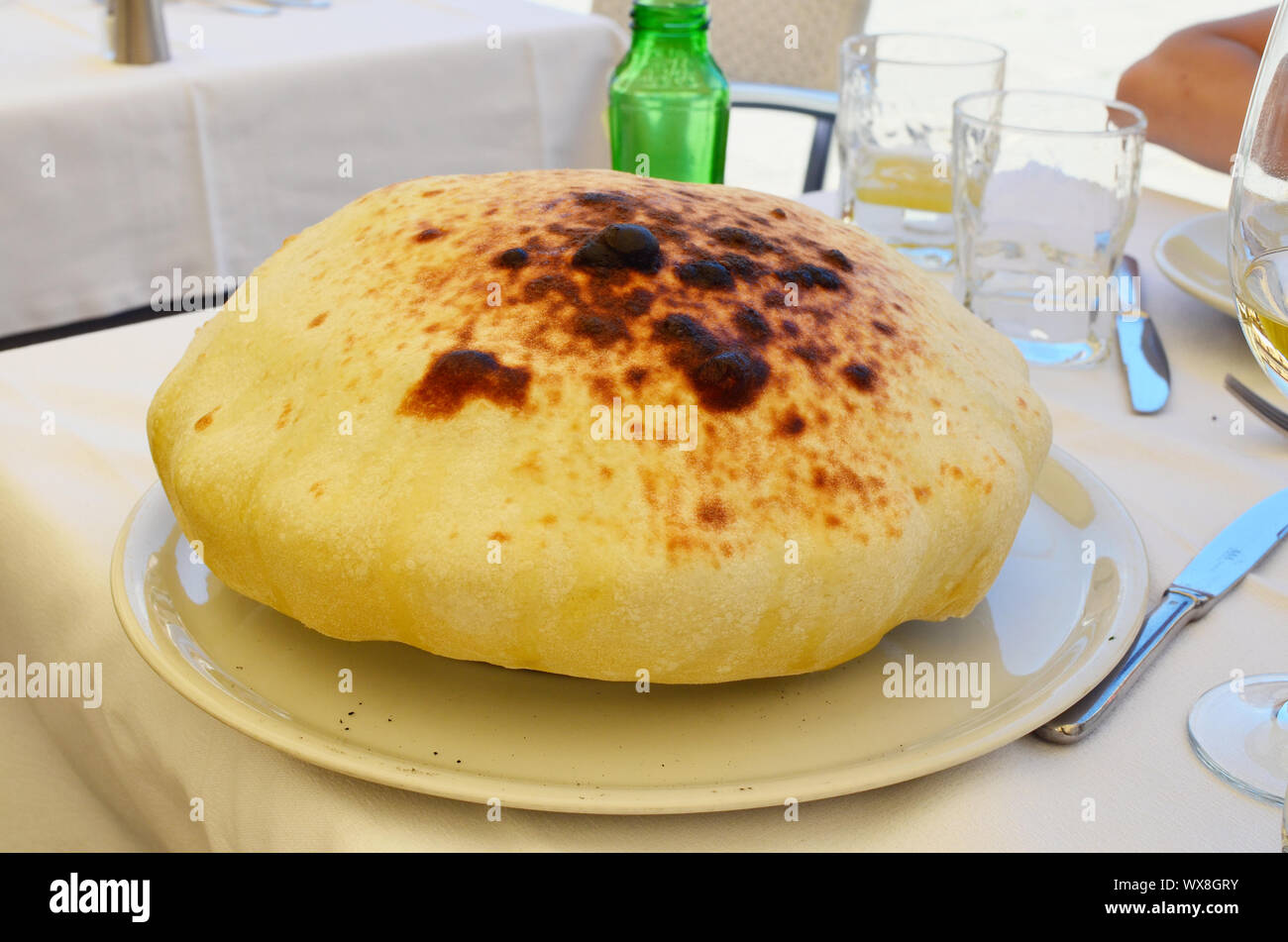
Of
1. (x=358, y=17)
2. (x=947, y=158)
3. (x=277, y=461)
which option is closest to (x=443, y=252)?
(x=277, y=461)

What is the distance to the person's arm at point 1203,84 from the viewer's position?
1.62 m

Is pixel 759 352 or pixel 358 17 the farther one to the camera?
pixel 358 17

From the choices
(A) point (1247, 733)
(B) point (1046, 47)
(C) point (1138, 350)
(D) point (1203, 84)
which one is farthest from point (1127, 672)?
(B) point (1046, 47)

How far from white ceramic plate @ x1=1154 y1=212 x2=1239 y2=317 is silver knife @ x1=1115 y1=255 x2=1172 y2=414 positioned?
0.14 ft

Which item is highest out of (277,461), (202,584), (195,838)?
(277,461)

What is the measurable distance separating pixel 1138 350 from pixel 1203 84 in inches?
32.9

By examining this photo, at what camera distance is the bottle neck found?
112cm

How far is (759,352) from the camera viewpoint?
0.58 meters

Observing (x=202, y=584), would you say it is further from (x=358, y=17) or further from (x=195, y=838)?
(x=358, y=17)

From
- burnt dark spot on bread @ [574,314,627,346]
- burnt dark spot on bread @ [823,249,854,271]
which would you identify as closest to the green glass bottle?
burnt dark spot on bread @ [823,249,854,271]

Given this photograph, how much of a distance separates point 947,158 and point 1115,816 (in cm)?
86
